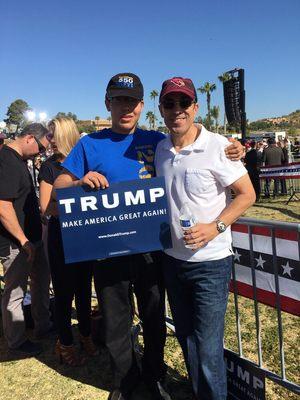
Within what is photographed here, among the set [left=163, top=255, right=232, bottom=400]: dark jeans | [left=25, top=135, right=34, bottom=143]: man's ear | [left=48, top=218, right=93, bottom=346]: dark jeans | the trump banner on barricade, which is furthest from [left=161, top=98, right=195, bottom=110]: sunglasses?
[left=25, top=135, right=34, bottom=143]: man's ear

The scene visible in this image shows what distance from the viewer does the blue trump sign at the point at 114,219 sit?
90.0 inches

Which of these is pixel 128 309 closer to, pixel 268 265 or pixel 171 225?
pixel 171 225

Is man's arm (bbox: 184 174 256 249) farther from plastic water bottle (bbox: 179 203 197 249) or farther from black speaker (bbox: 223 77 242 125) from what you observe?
black speaker (bbox: 223 77 242 125)

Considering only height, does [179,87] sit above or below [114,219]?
above

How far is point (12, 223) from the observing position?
11.0 ft

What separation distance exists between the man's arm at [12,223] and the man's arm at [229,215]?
6.17 feet

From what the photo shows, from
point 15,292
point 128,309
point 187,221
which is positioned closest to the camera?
point 187,221

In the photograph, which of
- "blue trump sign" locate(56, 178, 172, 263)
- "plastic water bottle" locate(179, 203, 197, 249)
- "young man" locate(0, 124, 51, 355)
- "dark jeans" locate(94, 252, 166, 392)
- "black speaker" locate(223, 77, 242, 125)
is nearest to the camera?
"plastic water bottle" locate(179, 203, 197, 249)

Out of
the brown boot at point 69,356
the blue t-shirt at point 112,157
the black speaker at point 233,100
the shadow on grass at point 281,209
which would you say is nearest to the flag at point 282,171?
the shadow on grass at point 281,209

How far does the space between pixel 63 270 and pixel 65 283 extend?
0.13 meters

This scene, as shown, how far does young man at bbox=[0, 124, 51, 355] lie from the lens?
3.36 m

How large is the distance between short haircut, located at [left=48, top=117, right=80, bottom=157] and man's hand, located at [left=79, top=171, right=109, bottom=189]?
1.07 meters

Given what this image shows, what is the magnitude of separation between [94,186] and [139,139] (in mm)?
526

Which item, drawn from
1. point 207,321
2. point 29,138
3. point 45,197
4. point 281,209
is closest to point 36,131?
point 29,138
